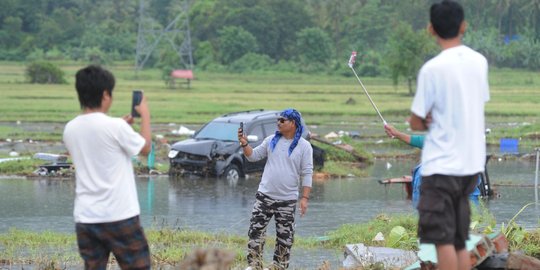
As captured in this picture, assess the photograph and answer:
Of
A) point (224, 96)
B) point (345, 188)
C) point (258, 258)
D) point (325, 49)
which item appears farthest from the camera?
Result: point (325, 49)

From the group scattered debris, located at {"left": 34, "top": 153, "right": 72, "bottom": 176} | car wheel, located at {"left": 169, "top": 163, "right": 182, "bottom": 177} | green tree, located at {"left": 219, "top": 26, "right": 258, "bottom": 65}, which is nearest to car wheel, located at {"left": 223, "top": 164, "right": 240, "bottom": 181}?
car wheel, located at {"left": 169, "top": 163, "right": 182, "bottom": 177}

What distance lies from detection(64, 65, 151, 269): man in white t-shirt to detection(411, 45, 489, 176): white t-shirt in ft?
5.85

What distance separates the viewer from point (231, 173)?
958 inches

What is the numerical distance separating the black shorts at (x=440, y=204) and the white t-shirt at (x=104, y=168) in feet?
5.90

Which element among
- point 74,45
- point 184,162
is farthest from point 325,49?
point 184,162

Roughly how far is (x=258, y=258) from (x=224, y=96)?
168ft

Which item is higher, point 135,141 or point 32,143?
point 135,141

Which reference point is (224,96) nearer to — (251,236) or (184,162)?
(184,162)

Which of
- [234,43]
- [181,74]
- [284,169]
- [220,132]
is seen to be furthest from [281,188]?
[234,43]

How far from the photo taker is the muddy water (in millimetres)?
15688

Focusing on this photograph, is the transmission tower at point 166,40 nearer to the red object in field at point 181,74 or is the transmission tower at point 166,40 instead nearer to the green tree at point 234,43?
the green tree at point 234,43

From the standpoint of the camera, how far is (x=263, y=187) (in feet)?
34.7

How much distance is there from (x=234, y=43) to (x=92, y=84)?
80316 mm

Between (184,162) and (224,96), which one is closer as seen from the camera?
(184,162)
